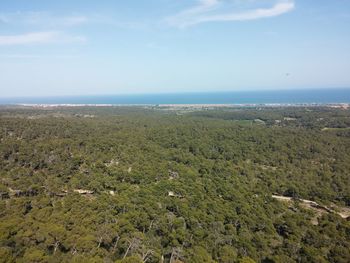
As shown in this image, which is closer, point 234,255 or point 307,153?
point 234,255

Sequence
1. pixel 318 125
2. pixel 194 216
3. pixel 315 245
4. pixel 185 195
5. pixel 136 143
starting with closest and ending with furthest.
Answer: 1. pixel 315 245
2. pixel 194 216
3. pixel 185 195
4. pixel 136 143
5. pixel 318 125

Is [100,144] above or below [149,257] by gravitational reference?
above

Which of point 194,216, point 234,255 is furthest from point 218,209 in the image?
point 234,255

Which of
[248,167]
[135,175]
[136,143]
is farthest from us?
[136,143]

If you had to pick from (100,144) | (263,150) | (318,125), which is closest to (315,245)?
(263,150)

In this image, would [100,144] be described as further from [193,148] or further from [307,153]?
[307,153]

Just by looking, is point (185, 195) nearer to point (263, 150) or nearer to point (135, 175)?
point (135, 175)
